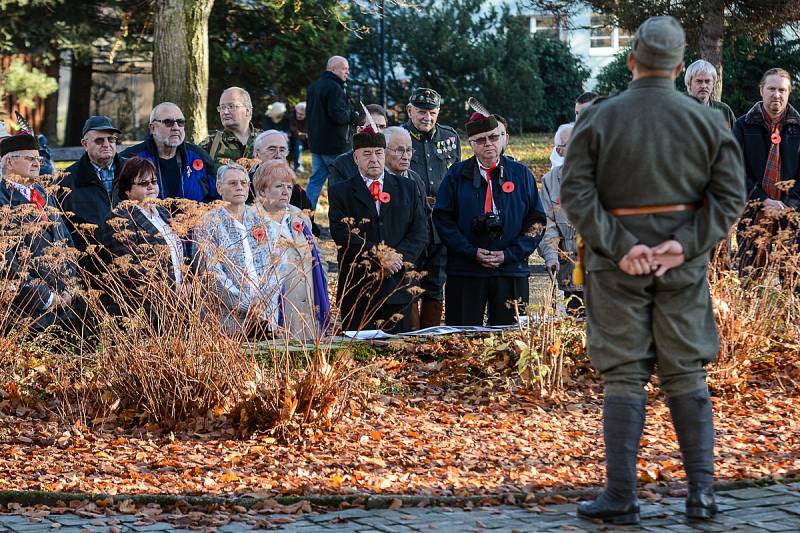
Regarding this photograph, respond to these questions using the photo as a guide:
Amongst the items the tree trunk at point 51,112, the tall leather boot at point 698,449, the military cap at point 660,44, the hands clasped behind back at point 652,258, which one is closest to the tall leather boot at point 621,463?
the tall leather boot at point 698,449

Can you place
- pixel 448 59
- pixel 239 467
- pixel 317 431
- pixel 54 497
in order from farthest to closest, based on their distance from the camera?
pixel 448 59 → pixel 317 431 → pixel 239 467 → pixel 54 497

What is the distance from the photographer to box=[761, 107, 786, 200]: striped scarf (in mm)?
10414

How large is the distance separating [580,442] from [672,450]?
0.50m

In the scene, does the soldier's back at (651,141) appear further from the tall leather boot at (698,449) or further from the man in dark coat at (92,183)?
the man in dark coat at (92,183)

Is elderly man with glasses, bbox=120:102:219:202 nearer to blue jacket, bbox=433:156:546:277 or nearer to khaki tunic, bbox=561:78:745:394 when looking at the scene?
blue jacket, bbox=433:156:546:277

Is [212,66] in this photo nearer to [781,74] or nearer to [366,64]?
[366,64]

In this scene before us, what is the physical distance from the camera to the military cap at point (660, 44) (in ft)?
17.9

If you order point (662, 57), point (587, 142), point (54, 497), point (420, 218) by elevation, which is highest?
point (662, 57)

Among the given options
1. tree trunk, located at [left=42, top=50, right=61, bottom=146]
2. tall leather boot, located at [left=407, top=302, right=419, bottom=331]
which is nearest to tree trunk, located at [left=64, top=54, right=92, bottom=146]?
tree trunk, located at [left=42, top=50, right=61, bottom=146]

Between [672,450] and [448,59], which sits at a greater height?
[448,59]

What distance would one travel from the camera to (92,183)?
9.64 metres

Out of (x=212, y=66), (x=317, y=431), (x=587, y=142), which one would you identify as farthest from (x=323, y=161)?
(x=587, y=142)

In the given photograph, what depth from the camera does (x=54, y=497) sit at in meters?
6.08

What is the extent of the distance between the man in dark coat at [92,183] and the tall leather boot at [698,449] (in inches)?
186
